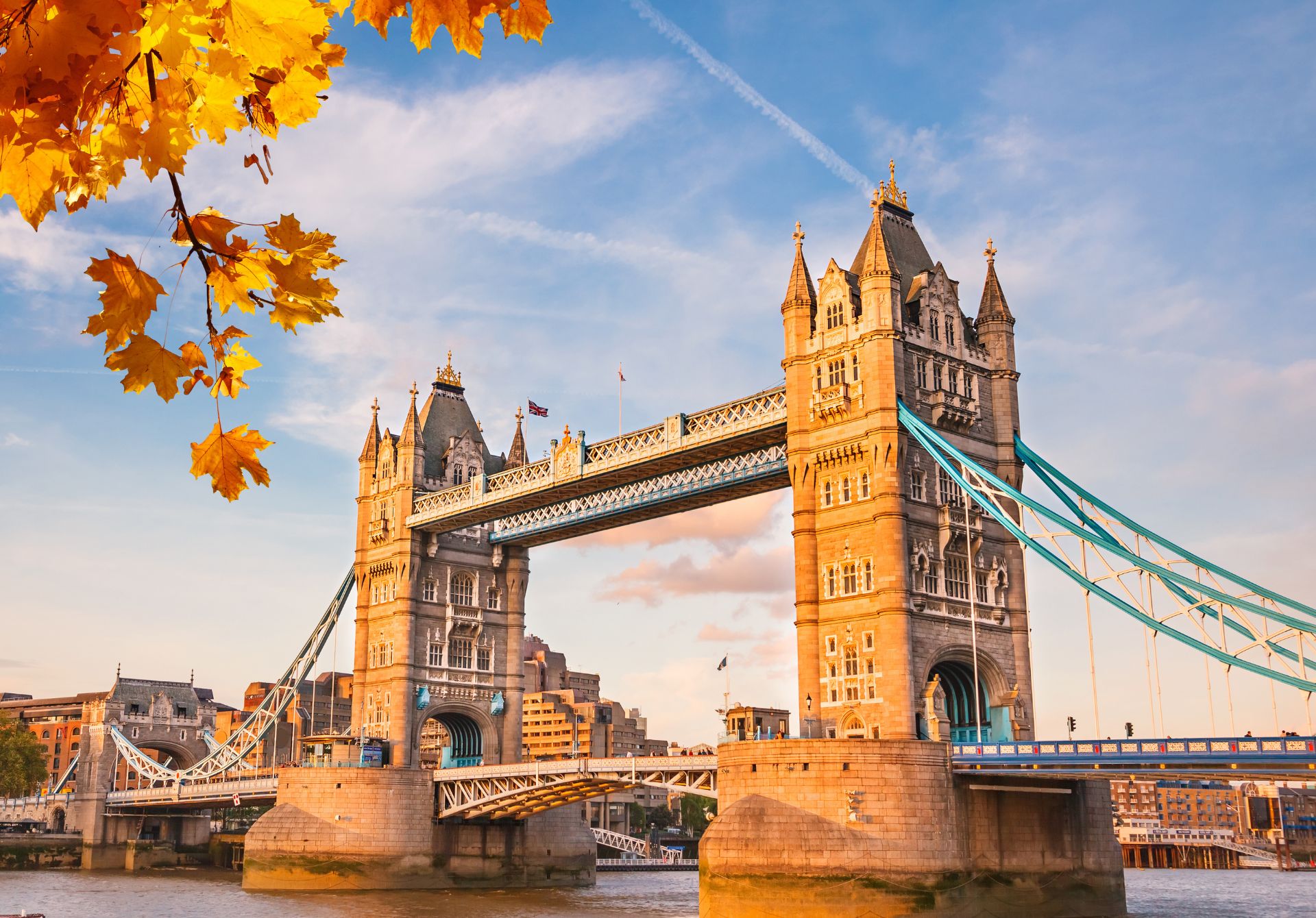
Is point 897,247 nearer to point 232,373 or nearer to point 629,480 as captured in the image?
point 629,480

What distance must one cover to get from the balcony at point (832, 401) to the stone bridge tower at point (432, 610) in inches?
1049

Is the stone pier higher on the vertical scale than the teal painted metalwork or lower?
lower

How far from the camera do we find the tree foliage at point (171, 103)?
2816 millimetres

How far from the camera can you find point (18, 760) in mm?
97562

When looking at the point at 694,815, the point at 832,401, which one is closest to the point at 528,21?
the point at 832,401

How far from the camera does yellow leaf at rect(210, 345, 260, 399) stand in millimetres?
3973

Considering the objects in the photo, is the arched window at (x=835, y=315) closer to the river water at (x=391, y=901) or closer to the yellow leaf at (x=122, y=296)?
the river water at (x=391, y=901)

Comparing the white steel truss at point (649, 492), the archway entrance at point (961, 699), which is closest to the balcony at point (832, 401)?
the white steel truss at point (649, 492)

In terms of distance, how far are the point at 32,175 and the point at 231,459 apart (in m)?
0.98

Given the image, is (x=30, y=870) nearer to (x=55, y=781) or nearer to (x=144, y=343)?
(x=55, y=781)

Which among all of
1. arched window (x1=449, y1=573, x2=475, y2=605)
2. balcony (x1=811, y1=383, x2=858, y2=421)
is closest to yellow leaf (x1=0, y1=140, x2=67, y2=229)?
balcony (x1=811, y1=383, x2=858, y2=421)

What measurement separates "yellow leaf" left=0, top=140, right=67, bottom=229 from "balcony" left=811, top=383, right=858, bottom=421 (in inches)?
1735

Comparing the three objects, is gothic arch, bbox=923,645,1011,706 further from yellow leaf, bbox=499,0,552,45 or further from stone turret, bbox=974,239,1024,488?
yellow leaf, bbox=499,0,552,45

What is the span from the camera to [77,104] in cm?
294
